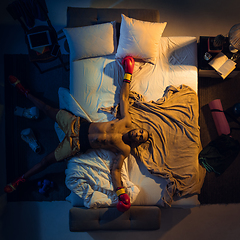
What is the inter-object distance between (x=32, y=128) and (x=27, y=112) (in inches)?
11.3

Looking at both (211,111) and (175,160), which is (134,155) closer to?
(175,160)

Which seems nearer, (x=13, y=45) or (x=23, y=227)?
(x=23, y=227)

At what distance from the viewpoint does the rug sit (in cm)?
272

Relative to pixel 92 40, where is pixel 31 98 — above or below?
below

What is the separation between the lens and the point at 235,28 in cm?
207

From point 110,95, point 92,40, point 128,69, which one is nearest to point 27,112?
point 110,95

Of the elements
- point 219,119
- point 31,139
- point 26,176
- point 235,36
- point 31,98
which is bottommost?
point 26,176

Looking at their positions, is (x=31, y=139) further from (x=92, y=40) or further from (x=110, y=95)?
(x=92, y=40)

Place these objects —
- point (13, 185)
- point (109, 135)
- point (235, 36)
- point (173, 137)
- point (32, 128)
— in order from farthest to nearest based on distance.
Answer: point (32, 128), point (13, 185), point (173, 137), point (109, 135), point (235, 36)

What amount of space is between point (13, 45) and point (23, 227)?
3136mm

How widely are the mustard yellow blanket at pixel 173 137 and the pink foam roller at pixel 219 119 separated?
533 millimetres

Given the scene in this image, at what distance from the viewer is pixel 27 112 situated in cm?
269

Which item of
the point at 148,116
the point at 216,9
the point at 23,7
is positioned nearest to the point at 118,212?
the point at 148,116

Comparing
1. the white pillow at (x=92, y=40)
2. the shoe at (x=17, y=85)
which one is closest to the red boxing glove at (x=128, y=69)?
the white pillow at (x=92, y=40)
